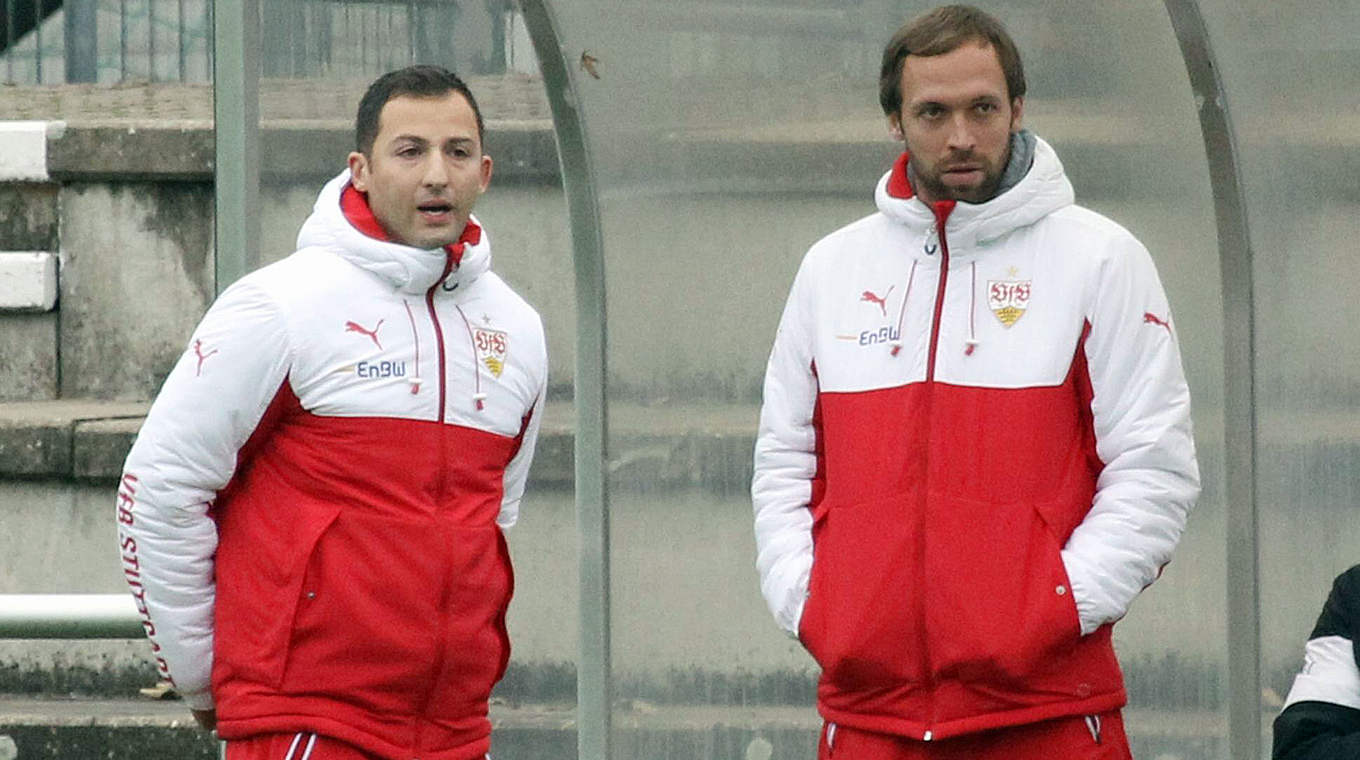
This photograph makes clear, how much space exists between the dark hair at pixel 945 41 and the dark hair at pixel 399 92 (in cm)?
68

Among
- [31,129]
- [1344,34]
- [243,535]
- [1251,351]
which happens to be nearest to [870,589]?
[243,535]

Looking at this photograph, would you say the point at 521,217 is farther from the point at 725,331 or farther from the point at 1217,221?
the point at 1217,221

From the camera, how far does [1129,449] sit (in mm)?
3609

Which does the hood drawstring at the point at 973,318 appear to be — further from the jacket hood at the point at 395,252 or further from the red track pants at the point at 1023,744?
the jacket hood at the point at 395,252

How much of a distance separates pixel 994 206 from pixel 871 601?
65 centimetres

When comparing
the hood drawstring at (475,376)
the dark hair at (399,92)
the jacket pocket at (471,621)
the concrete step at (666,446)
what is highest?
the dark hair at (399,92)

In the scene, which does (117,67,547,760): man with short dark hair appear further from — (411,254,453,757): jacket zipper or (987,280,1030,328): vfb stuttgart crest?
(987,280,1030,328): vfb stuttgart crest

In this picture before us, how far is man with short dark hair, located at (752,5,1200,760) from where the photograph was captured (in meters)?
3.60

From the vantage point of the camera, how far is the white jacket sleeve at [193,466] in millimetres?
3568

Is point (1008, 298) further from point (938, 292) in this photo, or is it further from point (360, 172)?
point (360, 172)

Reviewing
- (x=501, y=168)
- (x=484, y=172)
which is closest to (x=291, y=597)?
(x=484, y=172)

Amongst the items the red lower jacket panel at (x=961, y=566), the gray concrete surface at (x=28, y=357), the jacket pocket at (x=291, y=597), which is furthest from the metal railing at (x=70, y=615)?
the gray concrete surface at (x=28, y=357)

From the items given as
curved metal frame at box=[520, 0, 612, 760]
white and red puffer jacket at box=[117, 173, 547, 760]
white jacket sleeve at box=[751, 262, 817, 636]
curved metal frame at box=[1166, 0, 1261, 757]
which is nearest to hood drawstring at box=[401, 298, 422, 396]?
white and red puffer jacket at box=[117, 173, 547, 760]

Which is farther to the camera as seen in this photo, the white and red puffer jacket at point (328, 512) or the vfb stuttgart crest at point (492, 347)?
the vfb stuttgart crest at point (492, 347)
